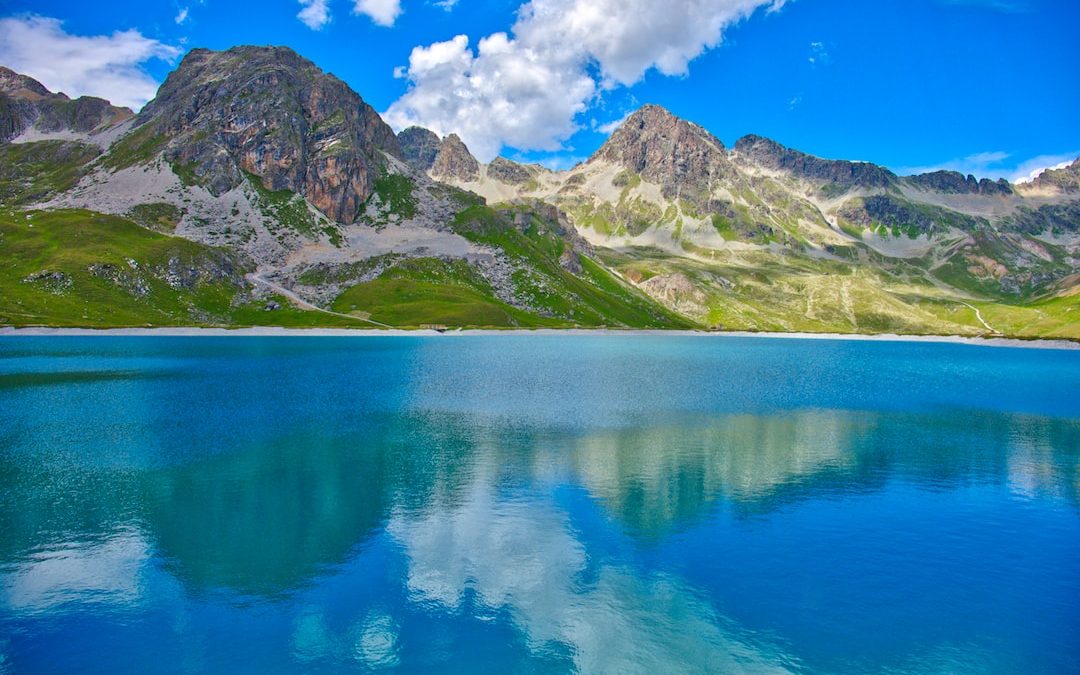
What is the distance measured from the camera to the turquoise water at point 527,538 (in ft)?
79.4

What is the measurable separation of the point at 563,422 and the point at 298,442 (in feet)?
84.6

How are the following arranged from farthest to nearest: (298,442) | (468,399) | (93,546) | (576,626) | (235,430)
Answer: (468,399), (235,430), (298,442), (93,546), (576,626)

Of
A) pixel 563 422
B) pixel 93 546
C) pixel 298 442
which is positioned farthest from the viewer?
pixel 563 422

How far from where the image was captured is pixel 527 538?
113 feet

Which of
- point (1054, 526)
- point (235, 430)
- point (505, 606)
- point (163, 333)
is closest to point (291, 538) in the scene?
point (505, 606)

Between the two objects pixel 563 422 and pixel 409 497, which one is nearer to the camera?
pixel 409 497

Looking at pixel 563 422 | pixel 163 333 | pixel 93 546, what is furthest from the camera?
pixel 163 333

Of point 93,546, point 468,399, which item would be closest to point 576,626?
point 93,546

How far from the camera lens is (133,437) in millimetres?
56500

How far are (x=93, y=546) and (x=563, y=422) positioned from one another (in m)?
42.5

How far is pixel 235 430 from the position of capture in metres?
60.4

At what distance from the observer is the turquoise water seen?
24203 millimetres

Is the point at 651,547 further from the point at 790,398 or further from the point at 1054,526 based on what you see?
the point at 790,398

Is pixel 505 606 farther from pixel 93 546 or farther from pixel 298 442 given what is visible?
pixel 298 442
